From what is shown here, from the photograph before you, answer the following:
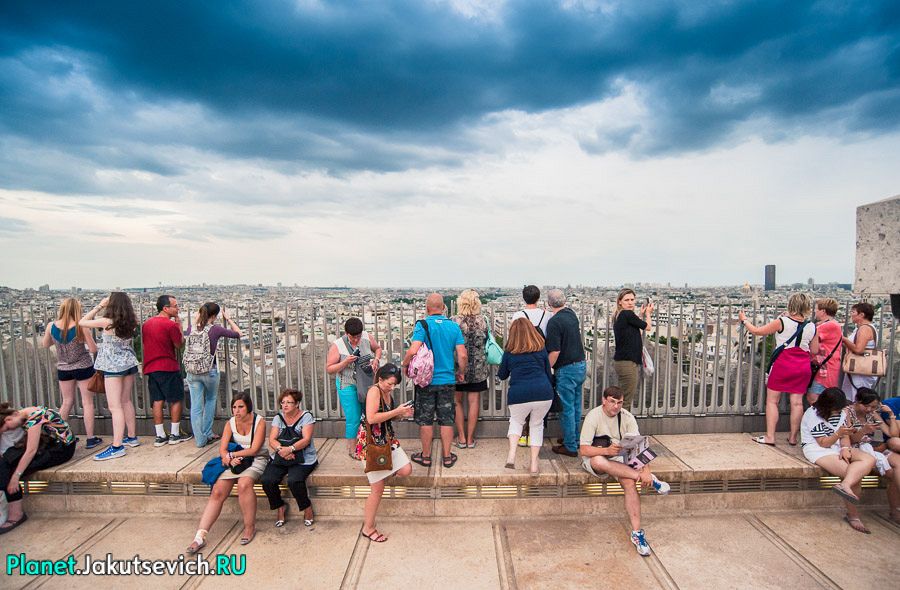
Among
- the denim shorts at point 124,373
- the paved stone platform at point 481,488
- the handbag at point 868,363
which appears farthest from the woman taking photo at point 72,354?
the handbag at point 868,363

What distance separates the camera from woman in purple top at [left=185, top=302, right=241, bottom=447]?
502cm

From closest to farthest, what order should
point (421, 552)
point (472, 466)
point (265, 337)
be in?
point (421, 552) < point (472, 466) < point (265, 337)

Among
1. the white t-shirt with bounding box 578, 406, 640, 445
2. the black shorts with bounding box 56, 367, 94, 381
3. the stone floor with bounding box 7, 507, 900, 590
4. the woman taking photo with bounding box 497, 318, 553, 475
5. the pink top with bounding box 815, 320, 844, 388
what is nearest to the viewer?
the stone floor with bounding box 7, 507, 900, 590

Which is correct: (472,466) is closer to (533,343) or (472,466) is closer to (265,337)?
(533,343)

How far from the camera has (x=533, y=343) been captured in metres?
4.39

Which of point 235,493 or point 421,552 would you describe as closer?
point 421,552

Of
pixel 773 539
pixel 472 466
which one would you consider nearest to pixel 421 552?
pixel 472 466

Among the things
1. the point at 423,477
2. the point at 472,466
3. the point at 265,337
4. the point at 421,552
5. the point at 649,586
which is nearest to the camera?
the point at 649,586

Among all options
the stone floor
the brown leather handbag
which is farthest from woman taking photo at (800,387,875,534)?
the brown leather handbag

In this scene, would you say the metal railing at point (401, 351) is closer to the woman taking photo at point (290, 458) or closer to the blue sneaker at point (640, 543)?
the woman taking photo at point (290, 458)

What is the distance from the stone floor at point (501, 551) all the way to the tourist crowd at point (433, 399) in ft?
0.72

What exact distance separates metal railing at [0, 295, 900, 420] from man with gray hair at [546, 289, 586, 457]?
563mm

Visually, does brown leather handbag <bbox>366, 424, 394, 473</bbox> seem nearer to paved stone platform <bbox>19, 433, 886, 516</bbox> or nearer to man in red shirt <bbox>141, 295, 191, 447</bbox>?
paved stone platform <bbox>19, 433, 886, 516</bbox>

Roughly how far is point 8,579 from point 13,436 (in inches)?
57.0
